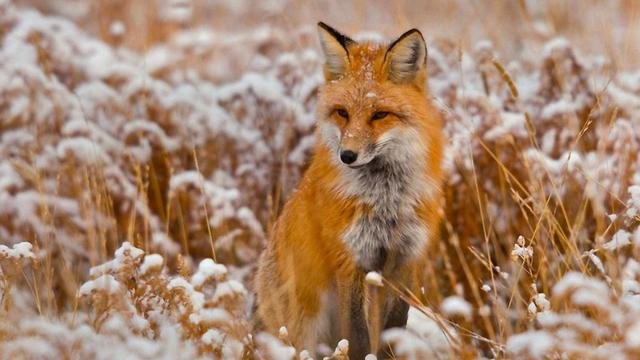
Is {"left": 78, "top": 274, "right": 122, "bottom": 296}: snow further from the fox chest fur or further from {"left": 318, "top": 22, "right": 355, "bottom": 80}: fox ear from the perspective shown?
{"left": 318, "top": 22, "right": 355, "bottom": 80}: fox ear

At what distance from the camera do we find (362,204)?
4.27 meters

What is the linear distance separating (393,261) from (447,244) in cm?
168

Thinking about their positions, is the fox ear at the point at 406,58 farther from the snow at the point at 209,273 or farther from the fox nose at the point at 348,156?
the snow at the point at 209,273

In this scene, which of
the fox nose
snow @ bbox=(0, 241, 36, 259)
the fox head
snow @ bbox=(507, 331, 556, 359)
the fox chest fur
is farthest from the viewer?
the fox chest fur

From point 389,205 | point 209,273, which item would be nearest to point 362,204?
point 389,205

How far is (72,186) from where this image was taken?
6.57m

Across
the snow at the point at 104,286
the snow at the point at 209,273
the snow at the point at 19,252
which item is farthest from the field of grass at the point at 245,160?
the snow at the point at 209,273

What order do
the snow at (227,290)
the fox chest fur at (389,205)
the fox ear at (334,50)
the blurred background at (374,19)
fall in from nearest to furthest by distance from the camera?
the snow at (227,290), the fox chest fur at (389,205), the fox ear at (334,50), the blurred background at (374,19)

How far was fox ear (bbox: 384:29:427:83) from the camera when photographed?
4309 millimetres

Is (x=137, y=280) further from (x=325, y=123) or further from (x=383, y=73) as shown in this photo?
(x=383, y=73)

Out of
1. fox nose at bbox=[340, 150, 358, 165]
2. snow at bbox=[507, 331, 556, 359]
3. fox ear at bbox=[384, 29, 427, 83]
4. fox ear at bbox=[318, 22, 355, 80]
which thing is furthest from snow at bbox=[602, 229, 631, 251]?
fox ear at bbox=[318, 22, 355, 80]

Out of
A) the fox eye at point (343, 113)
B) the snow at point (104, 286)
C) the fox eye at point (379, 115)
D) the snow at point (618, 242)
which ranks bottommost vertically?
the snow at point (618, 242)

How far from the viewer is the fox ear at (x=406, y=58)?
14.1 ft

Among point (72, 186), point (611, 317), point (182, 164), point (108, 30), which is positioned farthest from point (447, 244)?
point (108, 30)
